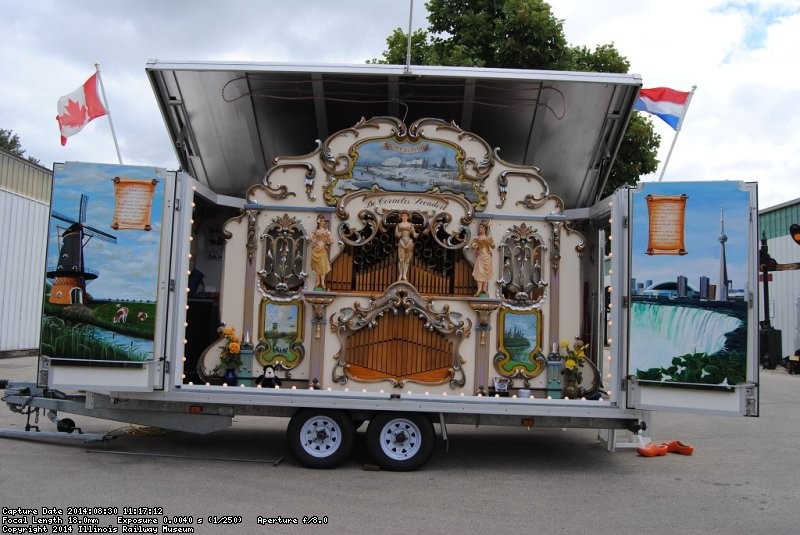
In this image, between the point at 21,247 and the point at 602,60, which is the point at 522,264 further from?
the point at 21,247

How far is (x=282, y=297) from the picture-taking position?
9547mm

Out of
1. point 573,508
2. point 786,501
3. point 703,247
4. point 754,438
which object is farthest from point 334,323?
point 754,438

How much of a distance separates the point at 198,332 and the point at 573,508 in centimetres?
574

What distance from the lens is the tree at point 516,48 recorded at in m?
15.5

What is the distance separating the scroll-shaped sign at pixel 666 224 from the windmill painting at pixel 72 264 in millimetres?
6125

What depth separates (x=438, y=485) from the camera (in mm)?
7855

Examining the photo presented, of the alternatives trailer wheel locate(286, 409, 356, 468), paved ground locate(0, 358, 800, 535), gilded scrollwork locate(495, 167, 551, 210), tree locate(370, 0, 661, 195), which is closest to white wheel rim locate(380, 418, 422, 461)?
paved ground locate(0, 358, 800, 535)

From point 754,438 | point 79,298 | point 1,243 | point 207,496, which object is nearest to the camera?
point 207,496

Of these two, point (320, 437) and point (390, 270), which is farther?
point (390, 270)

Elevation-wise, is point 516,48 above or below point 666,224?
above

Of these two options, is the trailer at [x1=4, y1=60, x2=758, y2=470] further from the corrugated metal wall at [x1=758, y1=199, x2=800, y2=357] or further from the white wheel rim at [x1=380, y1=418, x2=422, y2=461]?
the corrugated metal wall at [x1=758, y1=199, x2=800, y2=357]

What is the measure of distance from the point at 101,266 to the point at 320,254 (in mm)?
2682

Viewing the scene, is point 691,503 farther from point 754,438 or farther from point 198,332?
point 198,332

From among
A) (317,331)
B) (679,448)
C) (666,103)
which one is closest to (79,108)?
→ (317,331)
